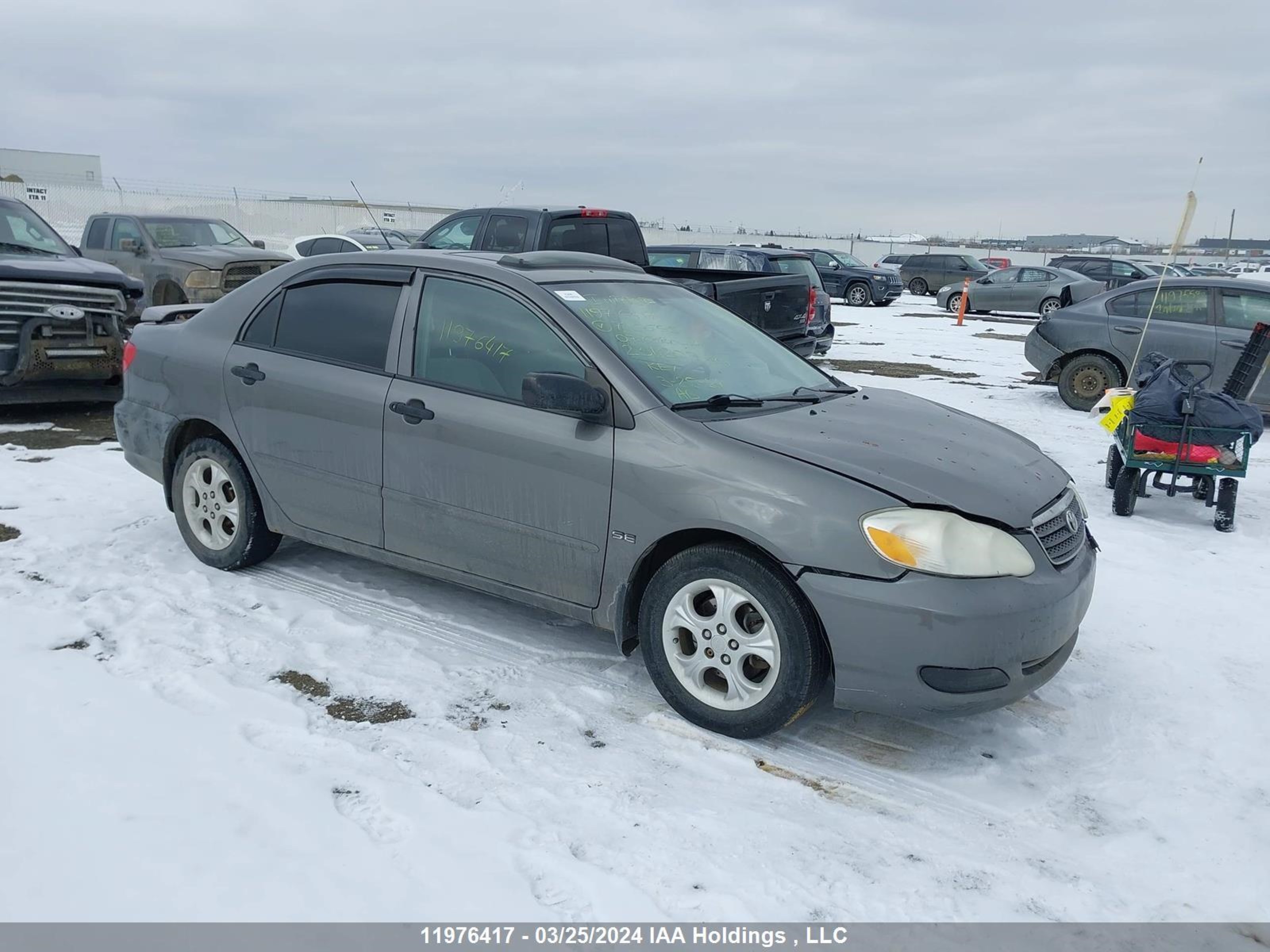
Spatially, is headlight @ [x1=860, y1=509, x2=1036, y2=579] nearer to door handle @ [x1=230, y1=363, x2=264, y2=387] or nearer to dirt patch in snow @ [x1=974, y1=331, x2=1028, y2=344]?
door handle @ [x1=230, y1=363, x2=264, y2=387]

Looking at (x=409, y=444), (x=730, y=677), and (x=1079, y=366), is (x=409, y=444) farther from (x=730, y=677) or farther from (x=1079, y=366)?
(x=1079, y=366)

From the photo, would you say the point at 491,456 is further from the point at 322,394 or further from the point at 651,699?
the point at 651,699

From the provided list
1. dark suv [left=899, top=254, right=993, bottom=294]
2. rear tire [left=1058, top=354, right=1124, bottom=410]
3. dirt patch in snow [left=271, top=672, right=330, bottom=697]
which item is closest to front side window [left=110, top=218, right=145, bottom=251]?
dirt patch in snow [left=271, top=672, right=330, bottom=697]

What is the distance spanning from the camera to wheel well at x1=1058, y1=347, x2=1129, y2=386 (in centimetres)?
1131

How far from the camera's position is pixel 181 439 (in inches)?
211

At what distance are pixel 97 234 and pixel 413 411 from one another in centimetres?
1206

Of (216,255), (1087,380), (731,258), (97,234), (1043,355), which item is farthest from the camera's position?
(731,258)

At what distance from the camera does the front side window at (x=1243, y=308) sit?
411 inches

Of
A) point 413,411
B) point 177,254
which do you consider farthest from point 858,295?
point 413,411

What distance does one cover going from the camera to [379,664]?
4.23 metres

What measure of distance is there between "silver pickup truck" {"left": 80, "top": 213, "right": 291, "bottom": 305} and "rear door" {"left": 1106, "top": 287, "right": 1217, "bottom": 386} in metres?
9.94

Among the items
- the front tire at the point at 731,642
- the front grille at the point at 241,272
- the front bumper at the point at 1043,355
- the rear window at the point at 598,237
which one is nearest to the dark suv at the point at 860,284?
the front bumper at the point at 1043,355

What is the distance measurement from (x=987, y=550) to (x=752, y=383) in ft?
4.57
